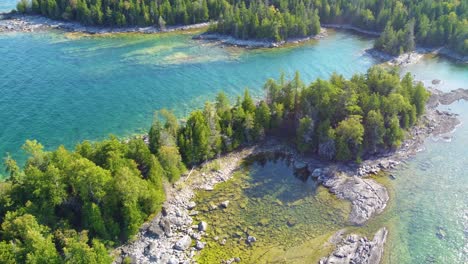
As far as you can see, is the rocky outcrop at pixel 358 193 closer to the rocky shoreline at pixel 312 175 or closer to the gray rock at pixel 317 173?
the rocky shoreline at pixel 312 175

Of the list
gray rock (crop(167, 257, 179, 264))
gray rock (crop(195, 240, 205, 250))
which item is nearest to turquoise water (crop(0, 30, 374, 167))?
gray rock (crop(195, 240, 205, 250))

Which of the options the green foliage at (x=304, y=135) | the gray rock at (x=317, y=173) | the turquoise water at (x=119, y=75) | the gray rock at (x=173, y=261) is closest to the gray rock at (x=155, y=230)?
the gray rock at (x=173, y=261)

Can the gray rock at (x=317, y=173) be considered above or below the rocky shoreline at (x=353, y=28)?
below

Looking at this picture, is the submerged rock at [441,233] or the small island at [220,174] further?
the submerged rock at [441,233]

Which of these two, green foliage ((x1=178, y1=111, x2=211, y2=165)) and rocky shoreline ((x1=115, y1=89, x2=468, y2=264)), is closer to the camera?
rocky shoreline ((x1=115, y1=89, x2=468, y2=264))

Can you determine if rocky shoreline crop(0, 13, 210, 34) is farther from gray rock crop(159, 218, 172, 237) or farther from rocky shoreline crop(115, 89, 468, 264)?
gray rock crop(159, 218, 172, 237)

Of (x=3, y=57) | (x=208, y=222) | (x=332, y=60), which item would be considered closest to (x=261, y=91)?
(x=332, y=60)
